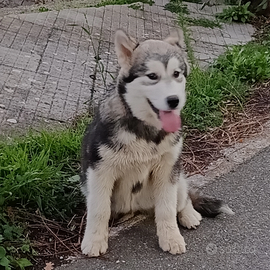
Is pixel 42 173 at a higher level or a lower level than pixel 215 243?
lower

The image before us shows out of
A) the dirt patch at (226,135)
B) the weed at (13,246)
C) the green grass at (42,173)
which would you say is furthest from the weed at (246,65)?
the weed at (13,246)

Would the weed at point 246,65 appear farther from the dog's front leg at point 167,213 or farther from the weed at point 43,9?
the weed at point 43,9

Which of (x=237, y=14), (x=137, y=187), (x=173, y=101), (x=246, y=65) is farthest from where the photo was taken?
(x=237, y=14)

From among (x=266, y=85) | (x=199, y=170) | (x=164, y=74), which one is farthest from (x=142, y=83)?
(x=266, y=85)

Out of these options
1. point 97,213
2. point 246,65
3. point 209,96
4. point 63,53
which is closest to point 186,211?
point 97,213

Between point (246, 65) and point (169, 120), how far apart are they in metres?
3.14

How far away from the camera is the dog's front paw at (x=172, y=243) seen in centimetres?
310

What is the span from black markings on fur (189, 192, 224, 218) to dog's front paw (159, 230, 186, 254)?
1.43 ft

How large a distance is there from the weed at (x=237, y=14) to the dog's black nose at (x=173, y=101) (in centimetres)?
602

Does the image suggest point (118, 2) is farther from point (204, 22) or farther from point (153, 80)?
point (153, 80)

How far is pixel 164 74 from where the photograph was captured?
9.13 ft

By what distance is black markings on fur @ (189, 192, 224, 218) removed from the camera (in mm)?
3488

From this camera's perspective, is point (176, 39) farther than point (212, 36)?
No

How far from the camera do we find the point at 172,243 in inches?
122
